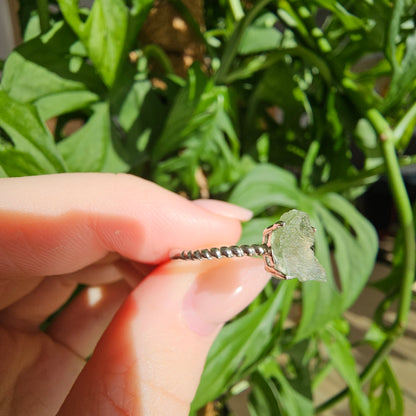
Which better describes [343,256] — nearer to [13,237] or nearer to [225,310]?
[225,310]

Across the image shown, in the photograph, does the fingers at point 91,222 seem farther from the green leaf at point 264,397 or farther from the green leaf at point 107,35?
the green leaf at point 264,397

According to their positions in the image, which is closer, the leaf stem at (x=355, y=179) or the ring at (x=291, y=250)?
the ring at (x=291, y=250)

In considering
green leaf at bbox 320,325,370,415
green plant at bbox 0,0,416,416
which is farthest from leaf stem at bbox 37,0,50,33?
green leaf at bbox 320,325,370,415

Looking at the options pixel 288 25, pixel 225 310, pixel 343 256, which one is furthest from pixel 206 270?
pixel 288 25

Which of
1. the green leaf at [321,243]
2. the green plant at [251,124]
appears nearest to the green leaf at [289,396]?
the green plant at [251,124]

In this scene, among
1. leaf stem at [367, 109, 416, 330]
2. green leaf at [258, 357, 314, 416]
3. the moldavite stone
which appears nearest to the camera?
the moldavite stone

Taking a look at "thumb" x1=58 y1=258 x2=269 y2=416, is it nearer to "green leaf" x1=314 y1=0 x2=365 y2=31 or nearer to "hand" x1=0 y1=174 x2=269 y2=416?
"hand" x1=0 y1=174 x2=269 y2=416

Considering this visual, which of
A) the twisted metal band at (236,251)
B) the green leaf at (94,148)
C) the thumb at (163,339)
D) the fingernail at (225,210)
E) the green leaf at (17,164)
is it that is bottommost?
the thumb at (163,339)
